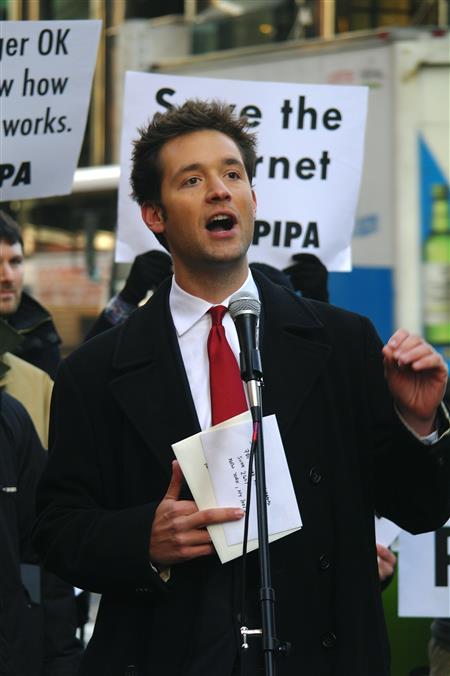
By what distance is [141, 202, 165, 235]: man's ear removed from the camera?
3.71m

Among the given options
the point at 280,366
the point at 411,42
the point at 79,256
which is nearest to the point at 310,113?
the point at 280,366

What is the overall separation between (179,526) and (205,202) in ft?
2.78

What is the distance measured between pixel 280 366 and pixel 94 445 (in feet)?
1.61

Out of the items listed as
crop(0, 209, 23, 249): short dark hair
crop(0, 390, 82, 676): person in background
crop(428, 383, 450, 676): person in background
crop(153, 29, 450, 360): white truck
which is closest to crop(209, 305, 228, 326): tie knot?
crop(0, 390, 82, 676): person in background

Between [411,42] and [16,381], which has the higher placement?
[411,42]

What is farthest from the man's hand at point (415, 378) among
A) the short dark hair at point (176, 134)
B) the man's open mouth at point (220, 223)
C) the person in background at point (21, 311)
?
the person in background at point (21, 311)

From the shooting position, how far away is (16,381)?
5434 millimetres

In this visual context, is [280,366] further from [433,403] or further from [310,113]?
[310,113]

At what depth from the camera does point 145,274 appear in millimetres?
5633

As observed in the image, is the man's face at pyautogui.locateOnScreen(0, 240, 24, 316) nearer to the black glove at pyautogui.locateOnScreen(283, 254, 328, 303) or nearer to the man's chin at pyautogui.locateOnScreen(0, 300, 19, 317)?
the man's chin at pyautogui.locateOnScreen(0, 300, 19, 317)

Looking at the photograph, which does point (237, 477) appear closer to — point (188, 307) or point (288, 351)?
point (288, 351)

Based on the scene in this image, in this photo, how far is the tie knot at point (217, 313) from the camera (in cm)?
348

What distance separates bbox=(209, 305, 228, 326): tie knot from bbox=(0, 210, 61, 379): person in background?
2474mm

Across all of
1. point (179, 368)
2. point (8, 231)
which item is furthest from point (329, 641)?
point (8, 231)
